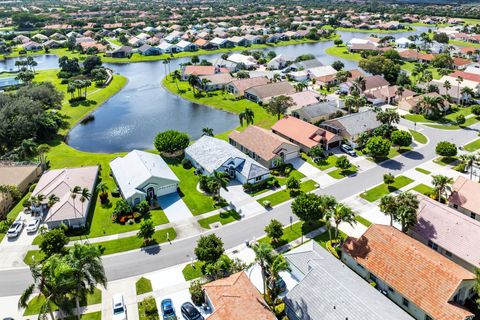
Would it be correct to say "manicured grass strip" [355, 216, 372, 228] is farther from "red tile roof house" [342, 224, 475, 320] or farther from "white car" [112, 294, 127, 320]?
"white car" [112, 294, 127, 320]

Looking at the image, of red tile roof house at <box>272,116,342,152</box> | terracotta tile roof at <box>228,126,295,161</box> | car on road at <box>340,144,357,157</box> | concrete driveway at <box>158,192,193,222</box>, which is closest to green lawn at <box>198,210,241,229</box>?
concrete driveway at <box>158,192,193,222</box>

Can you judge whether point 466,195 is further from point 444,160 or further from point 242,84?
point 242,84

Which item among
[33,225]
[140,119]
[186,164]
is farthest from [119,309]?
[140,119]

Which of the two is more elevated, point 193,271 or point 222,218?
point 193,271

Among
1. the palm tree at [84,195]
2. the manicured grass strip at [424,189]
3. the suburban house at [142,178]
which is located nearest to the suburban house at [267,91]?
the suburban house at [142,178]

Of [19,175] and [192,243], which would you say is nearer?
[192,243]

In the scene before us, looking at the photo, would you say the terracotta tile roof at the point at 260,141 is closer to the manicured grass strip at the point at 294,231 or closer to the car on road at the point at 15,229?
the manicured grass strip at the point at 294,231
